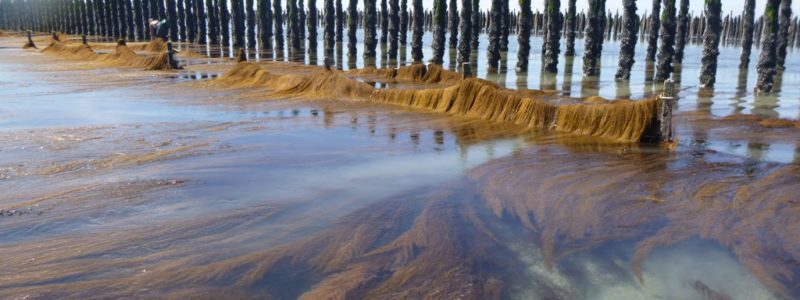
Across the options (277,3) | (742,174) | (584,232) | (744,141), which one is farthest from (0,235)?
(277,3)

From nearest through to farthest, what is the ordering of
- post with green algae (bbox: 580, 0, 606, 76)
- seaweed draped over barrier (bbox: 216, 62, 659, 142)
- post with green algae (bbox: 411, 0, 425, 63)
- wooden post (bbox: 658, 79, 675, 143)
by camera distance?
wooden post (bbox: 658, 79, 675, 143) < seaweed draped over barrier (bbox: 216, 62, 659, 142) < post with green algae (bbox: 580, 0, 606, 76) < post with green algae (bbox: 411, 0, 425, 63)

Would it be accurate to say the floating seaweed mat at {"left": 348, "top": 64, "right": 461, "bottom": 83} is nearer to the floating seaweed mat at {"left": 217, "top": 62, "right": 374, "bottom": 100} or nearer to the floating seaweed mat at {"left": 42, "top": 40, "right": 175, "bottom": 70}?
the floating seaweed mat at {"left": 217, "top": 62, "right": 374, "bottom": 100}

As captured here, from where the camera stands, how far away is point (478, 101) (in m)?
12.3

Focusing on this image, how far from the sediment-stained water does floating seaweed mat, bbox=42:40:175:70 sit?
516 inches

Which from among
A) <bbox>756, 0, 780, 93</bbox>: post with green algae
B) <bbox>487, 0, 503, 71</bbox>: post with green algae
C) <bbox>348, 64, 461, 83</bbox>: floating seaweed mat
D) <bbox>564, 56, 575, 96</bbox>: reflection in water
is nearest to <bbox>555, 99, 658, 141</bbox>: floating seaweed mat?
<bbox>564, 56, 575, 96</bbox>: reflection in water

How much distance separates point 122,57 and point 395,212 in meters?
23.9

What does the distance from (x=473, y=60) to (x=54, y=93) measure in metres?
19.5

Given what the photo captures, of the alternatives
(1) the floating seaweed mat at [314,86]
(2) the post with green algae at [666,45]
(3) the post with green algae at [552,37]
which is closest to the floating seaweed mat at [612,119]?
(1) the floating seaweed mat at [314,86]

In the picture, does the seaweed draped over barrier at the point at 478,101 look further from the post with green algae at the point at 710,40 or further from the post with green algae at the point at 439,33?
the post with green algae at the point at 439,33

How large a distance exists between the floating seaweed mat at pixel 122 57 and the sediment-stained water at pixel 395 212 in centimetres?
1310

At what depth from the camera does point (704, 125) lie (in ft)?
35.8

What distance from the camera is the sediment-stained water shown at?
4.74m

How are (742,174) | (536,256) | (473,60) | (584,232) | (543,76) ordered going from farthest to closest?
(473,60), (543,76), (742,174), (584,232), (536,256)

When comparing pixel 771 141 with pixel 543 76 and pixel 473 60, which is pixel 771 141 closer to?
pixel 543 76
